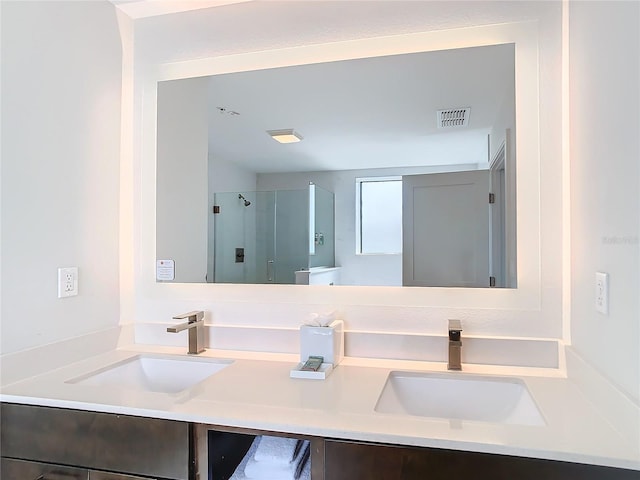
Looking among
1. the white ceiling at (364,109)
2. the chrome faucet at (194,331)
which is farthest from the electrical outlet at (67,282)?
the white ceiling at (364,109)

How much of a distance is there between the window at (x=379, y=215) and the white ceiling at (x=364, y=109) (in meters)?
0.08

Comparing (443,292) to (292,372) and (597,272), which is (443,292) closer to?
(597,272)

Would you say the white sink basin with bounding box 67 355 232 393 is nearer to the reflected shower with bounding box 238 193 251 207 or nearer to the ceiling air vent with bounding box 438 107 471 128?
the reflected shower with bounding box 238 193 251 207

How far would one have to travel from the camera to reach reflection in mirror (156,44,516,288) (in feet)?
4.72

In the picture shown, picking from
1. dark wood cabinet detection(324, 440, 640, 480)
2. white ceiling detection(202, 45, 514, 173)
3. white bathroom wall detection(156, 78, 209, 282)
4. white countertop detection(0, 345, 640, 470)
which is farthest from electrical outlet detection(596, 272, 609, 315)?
white bathroom wall detection(156, 78, 209, 282)

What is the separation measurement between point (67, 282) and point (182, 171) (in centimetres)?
62

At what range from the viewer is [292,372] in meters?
1.29

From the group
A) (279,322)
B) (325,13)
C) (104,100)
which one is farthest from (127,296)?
(325,13)

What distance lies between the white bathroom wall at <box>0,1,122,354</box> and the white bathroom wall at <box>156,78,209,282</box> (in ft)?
0.59

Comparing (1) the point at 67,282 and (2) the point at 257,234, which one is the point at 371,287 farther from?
(1) the point at 67,282

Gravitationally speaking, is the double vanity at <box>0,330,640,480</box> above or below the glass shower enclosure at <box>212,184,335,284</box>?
below

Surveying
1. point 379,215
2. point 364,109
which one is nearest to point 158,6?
point 364,109

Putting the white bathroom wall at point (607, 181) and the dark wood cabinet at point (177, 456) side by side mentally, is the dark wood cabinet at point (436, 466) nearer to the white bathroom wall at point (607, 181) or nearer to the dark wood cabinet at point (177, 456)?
the dark wood cabinet at point (177, 456)

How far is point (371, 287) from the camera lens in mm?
1509
